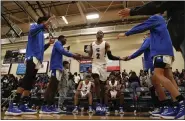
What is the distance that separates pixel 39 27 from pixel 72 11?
979 centimetres

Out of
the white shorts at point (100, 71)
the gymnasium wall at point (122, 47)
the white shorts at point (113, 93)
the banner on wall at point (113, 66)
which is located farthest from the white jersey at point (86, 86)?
the gymnasium wall at point (122, 47)

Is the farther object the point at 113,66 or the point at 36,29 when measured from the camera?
the point at 113,66

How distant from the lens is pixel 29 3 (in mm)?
12680

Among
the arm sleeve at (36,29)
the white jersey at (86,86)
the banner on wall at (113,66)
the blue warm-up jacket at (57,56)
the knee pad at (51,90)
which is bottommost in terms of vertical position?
the knee pad at (51,90)

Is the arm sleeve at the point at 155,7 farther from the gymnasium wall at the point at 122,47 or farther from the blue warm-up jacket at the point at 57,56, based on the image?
the gymnasium wall at the point at 122,47

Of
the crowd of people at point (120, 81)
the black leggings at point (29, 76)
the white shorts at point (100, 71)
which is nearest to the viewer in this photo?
the black leggings at point (29, 76)

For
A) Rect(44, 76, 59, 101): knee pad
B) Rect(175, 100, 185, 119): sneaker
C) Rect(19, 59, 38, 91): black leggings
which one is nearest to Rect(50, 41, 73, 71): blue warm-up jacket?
Rect(44, 76, 59, 101): knee pad

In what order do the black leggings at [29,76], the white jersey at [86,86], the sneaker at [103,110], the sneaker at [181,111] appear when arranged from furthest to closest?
the white jersey at [86,86] < the sneaker at [103,110] < the black leggings at [29,76] < the sneaker at [181,111]

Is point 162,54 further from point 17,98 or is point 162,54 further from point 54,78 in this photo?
point 17,98

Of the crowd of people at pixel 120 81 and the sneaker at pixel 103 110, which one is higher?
the crowd of people at pixel 120 81

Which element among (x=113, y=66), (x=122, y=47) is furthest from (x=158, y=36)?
(x=122, y=47)

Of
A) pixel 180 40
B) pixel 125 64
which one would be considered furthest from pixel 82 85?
pixel 125 64

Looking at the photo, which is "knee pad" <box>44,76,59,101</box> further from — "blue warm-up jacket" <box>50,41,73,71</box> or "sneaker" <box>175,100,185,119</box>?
"sneaker" <box>175,100,185,119</box>

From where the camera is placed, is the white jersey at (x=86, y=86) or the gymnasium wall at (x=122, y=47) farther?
the gymnasium wall at (x=122, y=47)
